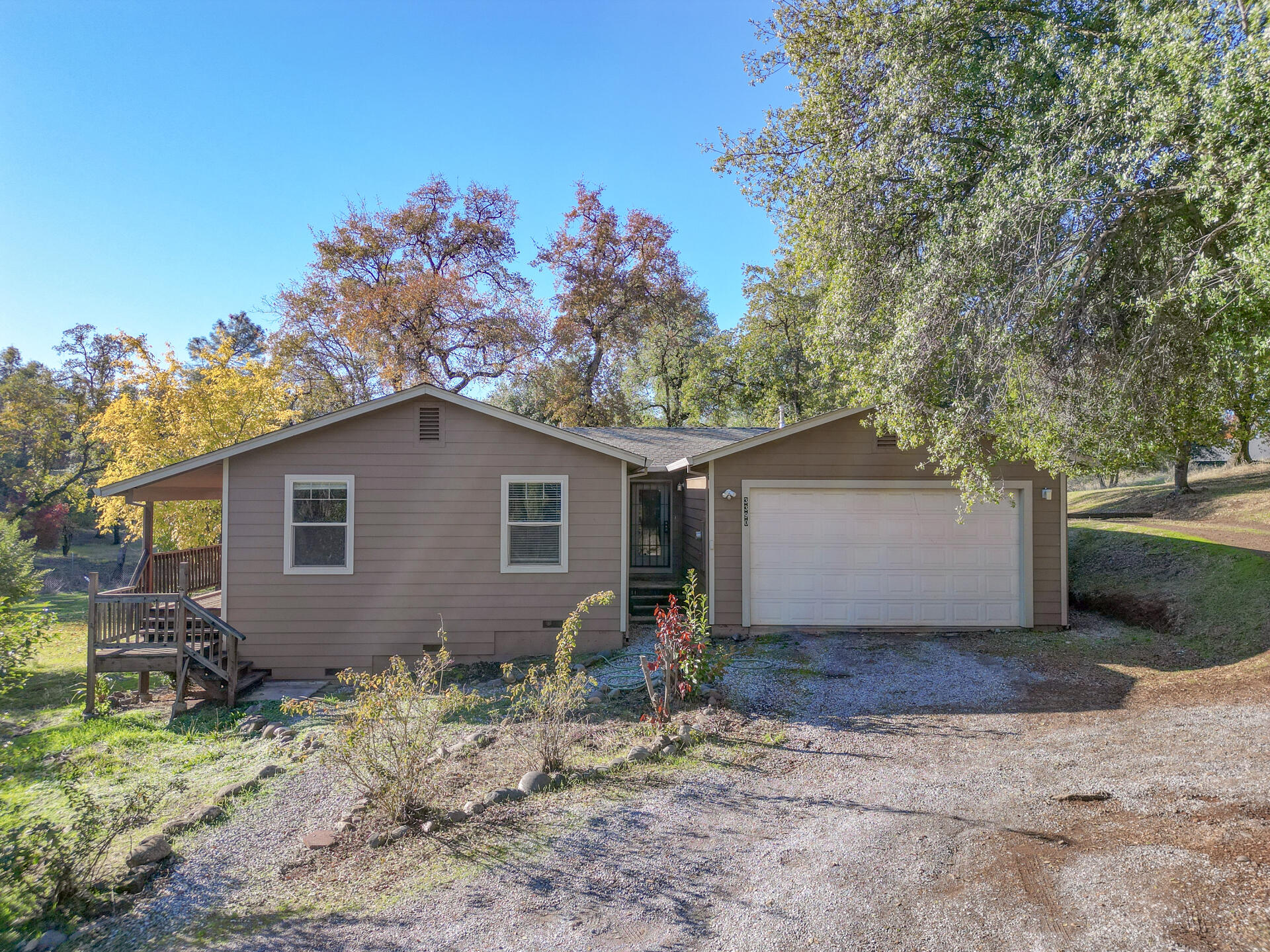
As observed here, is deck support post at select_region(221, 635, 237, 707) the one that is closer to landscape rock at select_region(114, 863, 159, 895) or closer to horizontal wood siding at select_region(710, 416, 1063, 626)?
landscape rock at select_region(114, 863, 159, 895)

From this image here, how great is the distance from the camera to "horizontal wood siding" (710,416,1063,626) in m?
10.0

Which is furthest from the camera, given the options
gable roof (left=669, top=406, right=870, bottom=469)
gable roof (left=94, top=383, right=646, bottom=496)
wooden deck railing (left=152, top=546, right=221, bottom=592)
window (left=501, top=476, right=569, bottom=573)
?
wooden deck railing (left=152, top=546, right=221, bottom=592)

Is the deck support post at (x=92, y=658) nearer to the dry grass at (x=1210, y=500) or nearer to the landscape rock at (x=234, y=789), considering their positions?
the landscape rock at (x=234, y=789)

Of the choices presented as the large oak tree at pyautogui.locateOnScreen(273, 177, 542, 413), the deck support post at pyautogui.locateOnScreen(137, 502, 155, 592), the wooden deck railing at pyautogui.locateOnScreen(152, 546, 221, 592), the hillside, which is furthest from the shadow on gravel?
the large oak tree at pyautogui.locateOnScreen(273, 177, 542, 413)

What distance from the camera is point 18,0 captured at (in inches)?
298

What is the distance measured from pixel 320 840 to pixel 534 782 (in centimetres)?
144

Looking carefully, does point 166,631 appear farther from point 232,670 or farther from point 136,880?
point 136,880

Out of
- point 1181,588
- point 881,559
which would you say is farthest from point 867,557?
point 1181,588

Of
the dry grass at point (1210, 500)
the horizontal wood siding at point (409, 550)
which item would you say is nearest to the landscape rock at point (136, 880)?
the horizontal wood siding at point (409, 550)

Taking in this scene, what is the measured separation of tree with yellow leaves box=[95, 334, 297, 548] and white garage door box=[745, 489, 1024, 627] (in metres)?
11.4

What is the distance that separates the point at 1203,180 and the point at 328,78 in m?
14.1

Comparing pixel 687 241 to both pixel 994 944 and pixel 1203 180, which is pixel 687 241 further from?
pixel 994 944

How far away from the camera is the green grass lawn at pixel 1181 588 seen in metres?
8.55

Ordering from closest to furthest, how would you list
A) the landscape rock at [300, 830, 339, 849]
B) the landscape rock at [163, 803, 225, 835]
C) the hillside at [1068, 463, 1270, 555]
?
the landscape rock at [300, 830, 339, 849], the landscape rock at [163, 803, 225, 835], the hillside at [1068, 463, 1270, 555]
